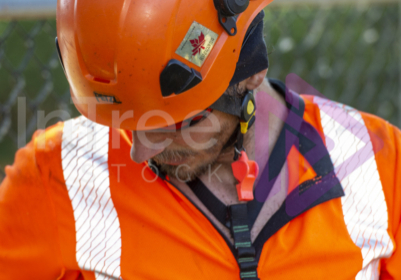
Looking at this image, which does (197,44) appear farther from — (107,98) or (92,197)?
(92,197)

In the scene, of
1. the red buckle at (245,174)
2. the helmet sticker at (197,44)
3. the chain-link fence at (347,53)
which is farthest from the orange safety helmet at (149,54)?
the chain-link fence at (347,53)

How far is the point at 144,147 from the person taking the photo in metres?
1.39

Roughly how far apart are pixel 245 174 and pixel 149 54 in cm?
57

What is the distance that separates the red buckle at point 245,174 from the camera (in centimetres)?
149

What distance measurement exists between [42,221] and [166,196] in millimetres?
420

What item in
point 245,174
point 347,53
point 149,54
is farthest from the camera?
point 347,53

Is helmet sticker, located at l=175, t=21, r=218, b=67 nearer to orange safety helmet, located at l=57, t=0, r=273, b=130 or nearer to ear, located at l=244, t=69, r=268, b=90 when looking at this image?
orange safety helmet, located at l=57, t=0, r=273, b=130

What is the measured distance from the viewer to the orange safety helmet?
112 cm

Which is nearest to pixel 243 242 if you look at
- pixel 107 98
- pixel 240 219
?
pixel 240 219

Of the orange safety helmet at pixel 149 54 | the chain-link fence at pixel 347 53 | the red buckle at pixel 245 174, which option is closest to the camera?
the orange safety helmet at pixel 149 54

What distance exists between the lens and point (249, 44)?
137cm

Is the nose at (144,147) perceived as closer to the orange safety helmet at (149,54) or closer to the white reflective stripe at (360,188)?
the orange safety helmet at (149,54)

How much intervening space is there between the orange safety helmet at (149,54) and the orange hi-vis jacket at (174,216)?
1.08 feet

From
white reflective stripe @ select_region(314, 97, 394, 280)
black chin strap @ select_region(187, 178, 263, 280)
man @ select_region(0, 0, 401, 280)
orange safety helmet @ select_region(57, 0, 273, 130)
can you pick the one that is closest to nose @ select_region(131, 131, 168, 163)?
man @ select_region(0, 0, 401, 280)
